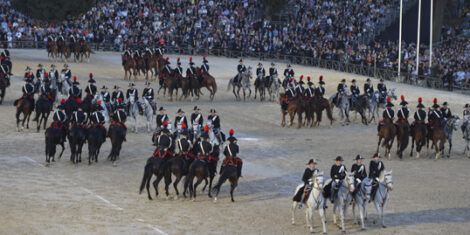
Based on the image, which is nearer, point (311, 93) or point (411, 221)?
point (411, 221)

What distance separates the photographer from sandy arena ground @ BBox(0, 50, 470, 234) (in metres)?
20.4

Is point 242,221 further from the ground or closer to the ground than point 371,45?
closer to the ground

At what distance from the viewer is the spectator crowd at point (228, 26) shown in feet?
201

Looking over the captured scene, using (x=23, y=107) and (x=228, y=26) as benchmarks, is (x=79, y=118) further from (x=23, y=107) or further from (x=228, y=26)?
(x=228, y=26)

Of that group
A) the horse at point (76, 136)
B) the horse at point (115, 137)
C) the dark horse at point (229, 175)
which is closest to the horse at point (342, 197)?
the dark horse at point (229, 175)

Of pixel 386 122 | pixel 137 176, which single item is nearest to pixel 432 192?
pixel 386 122

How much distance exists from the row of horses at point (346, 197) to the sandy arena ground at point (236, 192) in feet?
1.18

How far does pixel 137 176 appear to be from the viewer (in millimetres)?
26141

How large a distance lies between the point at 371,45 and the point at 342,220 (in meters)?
41.5

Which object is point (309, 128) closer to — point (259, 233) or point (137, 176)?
point (137, 176)

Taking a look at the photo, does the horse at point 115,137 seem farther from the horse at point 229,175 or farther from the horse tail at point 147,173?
the horse at point 229,175

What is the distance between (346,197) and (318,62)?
39.7 meters

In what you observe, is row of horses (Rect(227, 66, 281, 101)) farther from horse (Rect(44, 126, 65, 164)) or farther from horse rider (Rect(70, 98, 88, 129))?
horse (Rect(44, 126, 65, 164))

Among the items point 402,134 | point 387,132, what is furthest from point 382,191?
point 402,134
